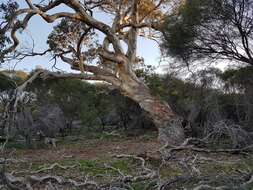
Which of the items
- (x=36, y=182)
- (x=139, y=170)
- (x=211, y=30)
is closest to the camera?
(x=36, y=182)

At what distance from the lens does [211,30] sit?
11.3m

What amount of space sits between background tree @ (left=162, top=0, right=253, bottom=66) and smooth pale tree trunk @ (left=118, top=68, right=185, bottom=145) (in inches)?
57.4

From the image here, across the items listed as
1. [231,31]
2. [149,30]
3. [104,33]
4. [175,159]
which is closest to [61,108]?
[149,30]

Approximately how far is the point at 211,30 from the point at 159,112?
2.41m

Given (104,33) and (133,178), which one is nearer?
(133,178)

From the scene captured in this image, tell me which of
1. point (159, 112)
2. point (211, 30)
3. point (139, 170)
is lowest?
point (139, 170)


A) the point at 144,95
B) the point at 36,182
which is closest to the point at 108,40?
the point at 144,95

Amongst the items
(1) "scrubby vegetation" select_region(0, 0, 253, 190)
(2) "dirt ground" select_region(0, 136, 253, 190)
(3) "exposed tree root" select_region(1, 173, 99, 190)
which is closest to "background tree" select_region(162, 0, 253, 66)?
(1) "scrubby vegetation" select_region(0, 0, 253, 190)

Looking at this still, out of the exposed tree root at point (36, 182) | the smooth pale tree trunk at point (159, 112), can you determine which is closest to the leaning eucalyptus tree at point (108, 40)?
the smooth pale tree trunk at point (159, 112)

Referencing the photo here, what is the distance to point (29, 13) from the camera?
11820 millimetres

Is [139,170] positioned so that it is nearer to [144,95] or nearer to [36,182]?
[36,182]

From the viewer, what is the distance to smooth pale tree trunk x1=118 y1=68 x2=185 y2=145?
11.0 meters

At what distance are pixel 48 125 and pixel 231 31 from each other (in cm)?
774

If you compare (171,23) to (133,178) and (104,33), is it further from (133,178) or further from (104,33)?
(133,178)
